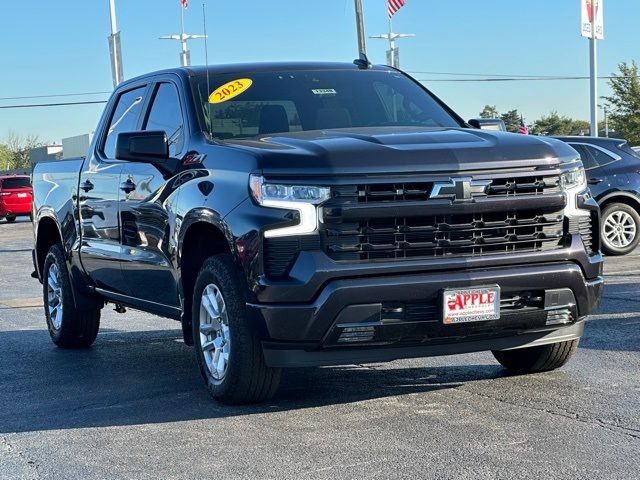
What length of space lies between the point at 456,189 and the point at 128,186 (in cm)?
262

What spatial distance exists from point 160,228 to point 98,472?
228 centimetres

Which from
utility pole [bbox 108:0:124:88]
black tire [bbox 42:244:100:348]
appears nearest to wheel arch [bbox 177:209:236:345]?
black tire [bbox 42:244:100:348]

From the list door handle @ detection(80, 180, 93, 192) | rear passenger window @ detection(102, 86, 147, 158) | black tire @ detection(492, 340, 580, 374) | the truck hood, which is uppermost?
rear passenger window @ detection(102, 86, 147, 158)

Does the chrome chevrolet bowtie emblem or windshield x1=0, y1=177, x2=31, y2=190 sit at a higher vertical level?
the chrome chevrolet bowtie emblem

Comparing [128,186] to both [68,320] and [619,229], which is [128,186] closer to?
[68,320]

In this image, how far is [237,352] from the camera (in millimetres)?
6016

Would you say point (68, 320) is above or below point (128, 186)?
below

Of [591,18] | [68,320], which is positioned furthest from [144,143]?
[591,18]

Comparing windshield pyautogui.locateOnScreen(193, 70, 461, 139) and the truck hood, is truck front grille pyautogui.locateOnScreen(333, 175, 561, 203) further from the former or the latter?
windshield pyautogui.locateOnScreen(193, 70, 461, 139)

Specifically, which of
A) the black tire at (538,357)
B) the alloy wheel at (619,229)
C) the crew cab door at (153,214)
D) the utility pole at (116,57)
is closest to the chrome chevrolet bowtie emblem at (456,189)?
the black tire at (538,357)

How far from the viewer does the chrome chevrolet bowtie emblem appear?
5797 mm

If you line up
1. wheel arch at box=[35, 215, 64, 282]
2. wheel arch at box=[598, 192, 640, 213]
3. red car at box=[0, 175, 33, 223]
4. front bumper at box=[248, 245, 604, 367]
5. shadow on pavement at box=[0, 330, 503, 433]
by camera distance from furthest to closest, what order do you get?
red car at box=[0, 175, 33, 223] → wheel arch at box=[598, 192, 640, 213] → wheel arch at box=[35, 215, 64, 282] → shadow on pavement at box=[0, 330, 503, 433] → front bumper at box=[248, 245, 604, 367]

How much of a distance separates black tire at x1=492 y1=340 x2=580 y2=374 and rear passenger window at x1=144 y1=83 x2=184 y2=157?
234 centimetres

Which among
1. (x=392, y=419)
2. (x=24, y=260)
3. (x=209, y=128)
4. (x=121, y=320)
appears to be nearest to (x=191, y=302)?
(x=209, y=128)
